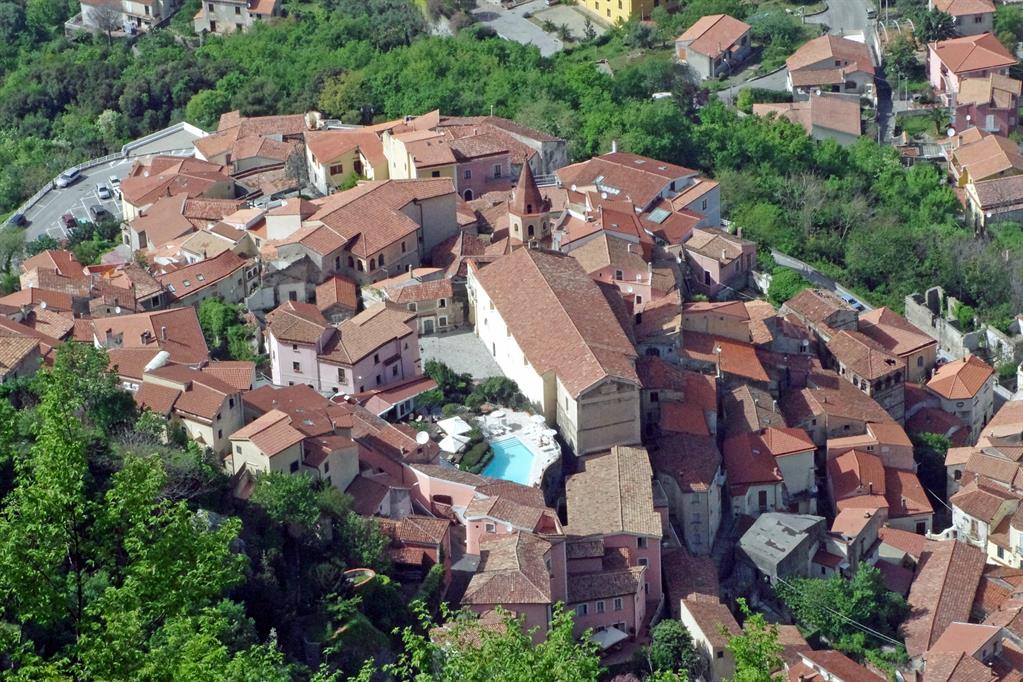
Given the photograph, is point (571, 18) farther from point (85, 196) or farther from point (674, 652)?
point (674, 652)

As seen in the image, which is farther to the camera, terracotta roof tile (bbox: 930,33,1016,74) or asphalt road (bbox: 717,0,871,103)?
asphalt road (bbox: 717,0,871,103)

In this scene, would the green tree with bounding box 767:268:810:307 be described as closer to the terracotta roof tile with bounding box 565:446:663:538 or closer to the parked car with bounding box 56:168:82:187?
the terracotta roof tile with bounding box 565:446:663:538

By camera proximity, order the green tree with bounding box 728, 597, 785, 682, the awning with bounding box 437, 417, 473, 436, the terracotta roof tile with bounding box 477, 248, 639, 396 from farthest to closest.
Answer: the awning with bounding box 437, 417, 473, 436
the terracotta roof tile with bounding box 477, 248, 639, 396
the green tree with bounding box 728, 597, 785, 682

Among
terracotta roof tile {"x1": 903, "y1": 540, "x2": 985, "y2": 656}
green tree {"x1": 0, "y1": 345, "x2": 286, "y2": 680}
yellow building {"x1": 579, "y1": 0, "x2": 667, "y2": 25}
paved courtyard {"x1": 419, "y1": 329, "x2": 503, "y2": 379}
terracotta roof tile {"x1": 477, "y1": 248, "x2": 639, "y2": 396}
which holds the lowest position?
yellow building {"x1": 579, "y1": 0, "x2": 667, "y2": 25}

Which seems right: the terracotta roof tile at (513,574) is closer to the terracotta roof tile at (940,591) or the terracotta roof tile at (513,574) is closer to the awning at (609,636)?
the awning at (609,636)

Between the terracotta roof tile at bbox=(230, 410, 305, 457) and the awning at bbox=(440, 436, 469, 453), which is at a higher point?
the terracotta roof tile at bbox=(230, 410, 305, 457)

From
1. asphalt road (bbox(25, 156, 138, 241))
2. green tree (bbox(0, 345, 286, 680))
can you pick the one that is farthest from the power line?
asphalt road (bbox(25, 156, 138, 241))

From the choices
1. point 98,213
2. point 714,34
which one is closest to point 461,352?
point 98,213

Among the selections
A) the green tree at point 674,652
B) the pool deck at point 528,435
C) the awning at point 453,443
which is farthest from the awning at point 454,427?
the green tree at point 674,652
